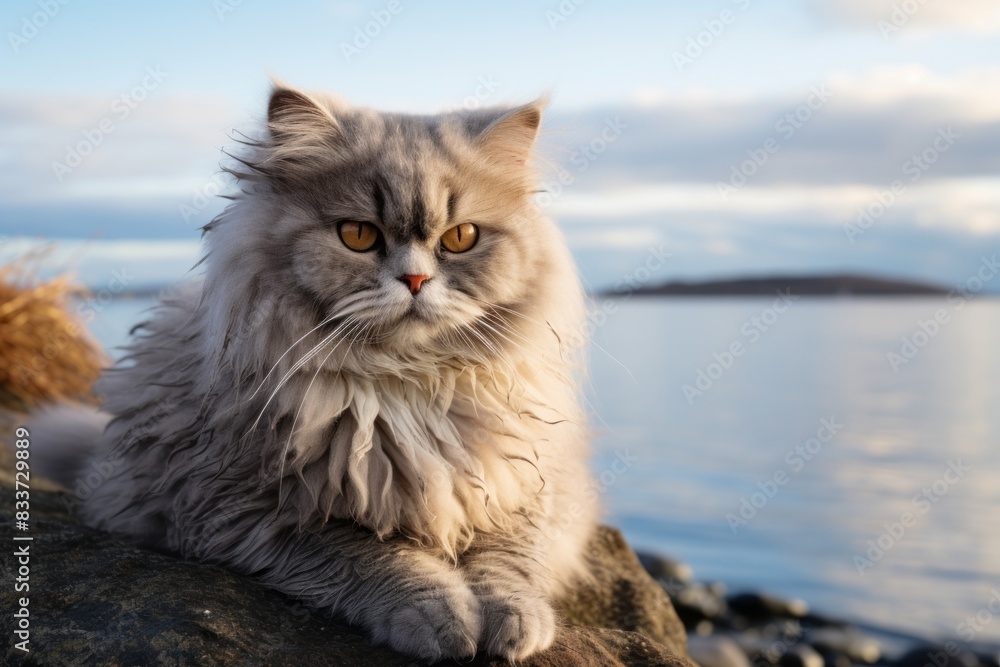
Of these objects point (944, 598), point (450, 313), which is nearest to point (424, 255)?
point (450, 313)

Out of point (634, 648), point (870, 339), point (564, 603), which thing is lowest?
point (870, 339)

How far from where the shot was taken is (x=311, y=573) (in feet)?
6.98

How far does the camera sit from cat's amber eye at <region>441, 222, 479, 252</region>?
214cm

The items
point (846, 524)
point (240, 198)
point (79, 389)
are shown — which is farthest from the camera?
point (846, 524)

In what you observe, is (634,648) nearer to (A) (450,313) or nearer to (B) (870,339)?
(A) (450,313)

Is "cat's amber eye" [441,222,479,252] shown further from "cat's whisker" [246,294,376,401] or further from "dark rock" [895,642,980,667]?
"dark rock" [895,642,980,667]

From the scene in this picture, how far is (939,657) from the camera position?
5.14 meters

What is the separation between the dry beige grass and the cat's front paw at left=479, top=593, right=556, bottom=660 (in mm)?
3708

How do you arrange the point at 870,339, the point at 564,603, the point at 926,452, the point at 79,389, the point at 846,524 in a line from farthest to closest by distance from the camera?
the point at 870,339, the point at 926,452, the point at 846,524, the point at 79,389, the point at 564,603

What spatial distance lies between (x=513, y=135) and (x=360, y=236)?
596 mm

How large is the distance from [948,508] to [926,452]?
1.70 meters

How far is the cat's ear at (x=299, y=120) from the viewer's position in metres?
2.21

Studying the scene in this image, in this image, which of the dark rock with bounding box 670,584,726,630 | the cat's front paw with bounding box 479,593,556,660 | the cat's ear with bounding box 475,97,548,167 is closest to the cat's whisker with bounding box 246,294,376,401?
the cat's ear with bounding box 475,97,548,167

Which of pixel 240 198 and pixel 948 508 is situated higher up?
pixel 240 198
